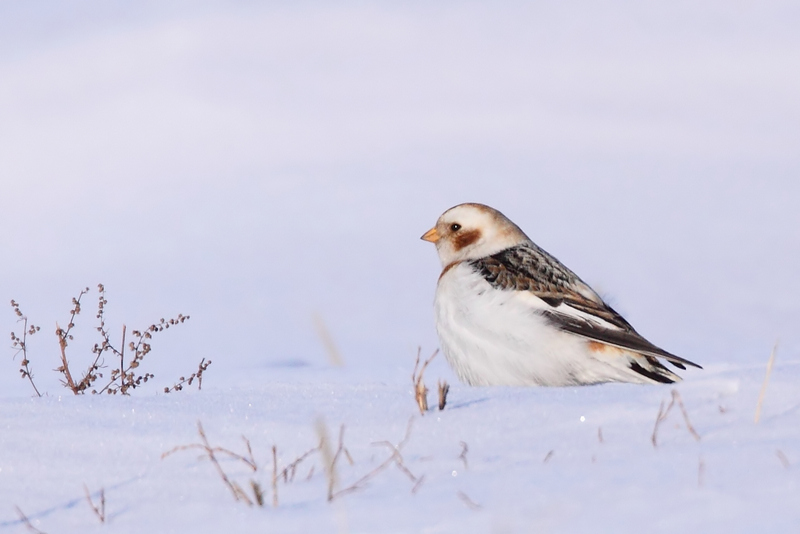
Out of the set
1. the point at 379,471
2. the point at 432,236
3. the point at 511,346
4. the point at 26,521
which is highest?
the point at 432,236

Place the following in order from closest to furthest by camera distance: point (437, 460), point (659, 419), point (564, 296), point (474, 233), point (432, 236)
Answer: point (437, 460) < point (659, 419) < point (564, 296) < point (474, 233) < point (432, 236)

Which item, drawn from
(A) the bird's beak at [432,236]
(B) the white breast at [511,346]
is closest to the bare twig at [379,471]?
(B) the white breast at [511,346]

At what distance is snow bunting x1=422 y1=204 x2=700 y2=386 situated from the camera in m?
4.14

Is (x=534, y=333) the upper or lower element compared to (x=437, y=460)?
upper

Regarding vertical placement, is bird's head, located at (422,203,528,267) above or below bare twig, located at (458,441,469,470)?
above

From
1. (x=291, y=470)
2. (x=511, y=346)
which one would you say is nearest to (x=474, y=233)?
(x=511, y=346)

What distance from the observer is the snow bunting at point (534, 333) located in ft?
13.6

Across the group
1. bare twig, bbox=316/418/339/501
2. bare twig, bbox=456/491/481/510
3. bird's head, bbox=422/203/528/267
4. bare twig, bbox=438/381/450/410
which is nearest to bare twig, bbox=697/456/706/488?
bare twig, bbox=456/491/481/510

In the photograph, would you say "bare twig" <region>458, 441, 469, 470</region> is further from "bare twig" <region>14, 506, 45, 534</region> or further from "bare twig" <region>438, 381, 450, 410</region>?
"bare twig" <region>14, 506, 45, 534</region>

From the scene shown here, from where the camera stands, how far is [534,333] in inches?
163

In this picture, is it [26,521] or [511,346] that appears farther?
[511,346]

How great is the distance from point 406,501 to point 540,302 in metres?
2.11

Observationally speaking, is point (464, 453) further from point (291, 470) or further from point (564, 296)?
point (564, 296)

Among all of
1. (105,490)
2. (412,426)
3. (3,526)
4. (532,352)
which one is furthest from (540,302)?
(3,526)
